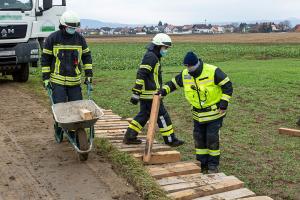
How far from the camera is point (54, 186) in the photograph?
5281 mm

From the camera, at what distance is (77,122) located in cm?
579

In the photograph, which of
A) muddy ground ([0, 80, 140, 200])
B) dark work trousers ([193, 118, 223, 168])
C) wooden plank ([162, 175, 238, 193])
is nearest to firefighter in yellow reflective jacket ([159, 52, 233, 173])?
dark work trousers ([193, 118, 223, 168])

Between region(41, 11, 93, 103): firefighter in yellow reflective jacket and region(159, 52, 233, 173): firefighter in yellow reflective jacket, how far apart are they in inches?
54.9

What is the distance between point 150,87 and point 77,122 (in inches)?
54.6

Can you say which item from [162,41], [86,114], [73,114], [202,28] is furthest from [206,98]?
[202,28]

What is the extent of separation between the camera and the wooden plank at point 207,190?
496cm

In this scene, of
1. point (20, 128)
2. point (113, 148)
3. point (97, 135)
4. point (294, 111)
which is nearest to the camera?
point (113, 148)

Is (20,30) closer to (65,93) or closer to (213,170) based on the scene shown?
(65,93)

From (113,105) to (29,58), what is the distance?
11.9ft

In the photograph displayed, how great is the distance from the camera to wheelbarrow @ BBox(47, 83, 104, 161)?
5.86 meters

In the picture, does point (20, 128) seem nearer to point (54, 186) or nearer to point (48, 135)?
point (48, 135)

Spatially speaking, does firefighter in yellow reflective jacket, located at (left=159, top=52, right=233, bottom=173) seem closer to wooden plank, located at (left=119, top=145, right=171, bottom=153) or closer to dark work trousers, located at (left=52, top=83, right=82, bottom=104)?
wooden plank, located at (left=119, top=145, right=171, bottom=153)

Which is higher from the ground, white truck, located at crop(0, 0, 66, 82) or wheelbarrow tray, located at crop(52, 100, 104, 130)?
white truck, located at crop(0, 0, 66, 82)

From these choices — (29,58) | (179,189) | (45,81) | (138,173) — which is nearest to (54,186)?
(138,173)
